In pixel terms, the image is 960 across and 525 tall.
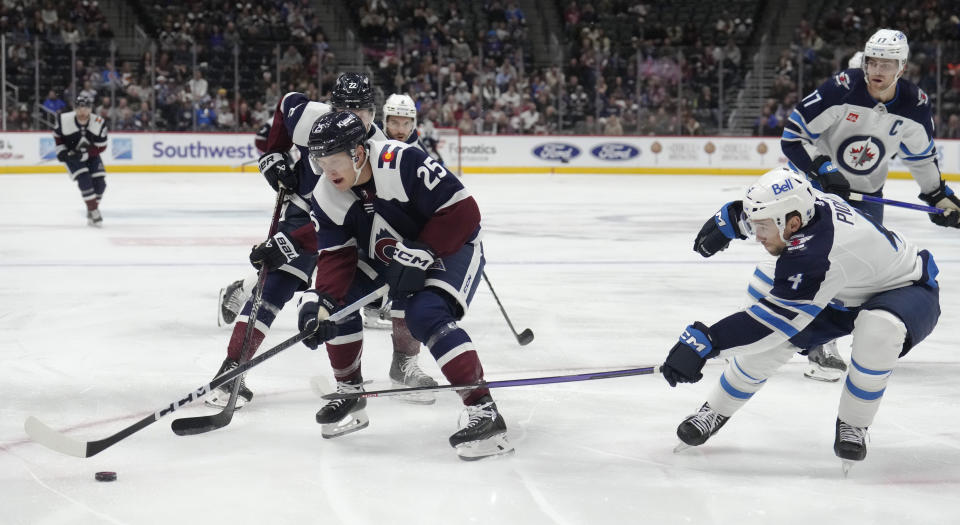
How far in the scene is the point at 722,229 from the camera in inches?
→ 122

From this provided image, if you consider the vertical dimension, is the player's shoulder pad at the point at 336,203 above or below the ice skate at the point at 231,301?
above

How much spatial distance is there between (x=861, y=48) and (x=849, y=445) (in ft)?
50.6

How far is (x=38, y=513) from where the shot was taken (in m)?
2.49

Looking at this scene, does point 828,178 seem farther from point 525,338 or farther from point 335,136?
point 335,136

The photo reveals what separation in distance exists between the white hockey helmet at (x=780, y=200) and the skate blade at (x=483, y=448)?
89 centimetres

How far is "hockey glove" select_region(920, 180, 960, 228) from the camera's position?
4164mm

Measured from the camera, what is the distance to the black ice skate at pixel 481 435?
9.62ft

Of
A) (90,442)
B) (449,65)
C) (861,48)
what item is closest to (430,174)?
(90,442)

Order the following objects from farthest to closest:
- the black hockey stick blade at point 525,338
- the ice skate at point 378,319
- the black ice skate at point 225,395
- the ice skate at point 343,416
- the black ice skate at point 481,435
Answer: the ice skate at point 378,319, the black hockey stick blade at point 525,338, the black ice skate at point 225,395, the ice skate at point 343,416, the black ice skate at point 481,435

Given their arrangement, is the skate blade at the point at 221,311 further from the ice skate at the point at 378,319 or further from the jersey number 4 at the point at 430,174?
the jersey number 4 at the point at 430,174

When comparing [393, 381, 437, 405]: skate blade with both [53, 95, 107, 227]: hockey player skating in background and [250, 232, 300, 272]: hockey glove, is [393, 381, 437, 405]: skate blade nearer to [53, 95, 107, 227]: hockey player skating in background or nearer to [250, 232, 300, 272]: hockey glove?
[250, 232, 300, 272]: hockey glove

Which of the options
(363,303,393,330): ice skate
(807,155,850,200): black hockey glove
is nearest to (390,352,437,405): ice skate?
(363,303,393,330): ice skate

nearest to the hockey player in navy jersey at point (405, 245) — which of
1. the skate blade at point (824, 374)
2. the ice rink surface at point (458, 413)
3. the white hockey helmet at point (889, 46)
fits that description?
the ice rink surface at point (458, 413)

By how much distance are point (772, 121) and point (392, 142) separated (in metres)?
14.1
